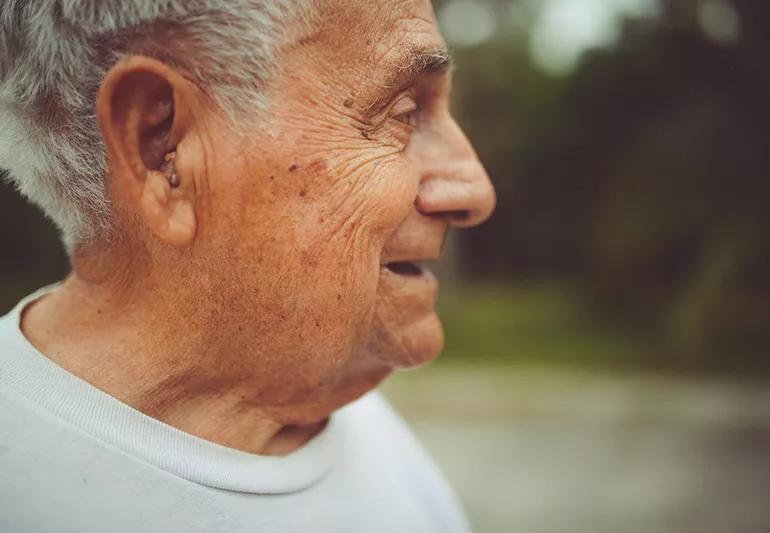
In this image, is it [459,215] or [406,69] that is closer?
[406,69]

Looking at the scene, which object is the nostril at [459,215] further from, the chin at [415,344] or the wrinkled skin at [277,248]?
the chin at [415,344]

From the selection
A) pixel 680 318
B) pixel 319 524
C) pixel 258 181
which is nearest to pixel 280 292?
pixel 258 181

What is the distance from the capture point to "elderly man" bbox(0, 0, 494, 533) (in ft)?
3.37

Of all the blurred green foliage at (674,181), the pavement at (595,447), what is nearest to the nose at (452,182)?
the pavement at (595,447)

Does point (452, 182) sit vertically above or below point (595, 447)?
above

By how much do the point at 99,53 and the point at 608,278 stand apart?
10698mm

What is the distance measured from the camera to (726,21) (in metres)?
8.28

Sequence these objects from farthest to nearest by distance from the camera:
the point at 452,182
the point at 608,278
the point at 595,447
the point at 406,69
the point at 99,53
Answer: the point at 608,278 → the point at 595,447 → the point at 452,182 → the point at 406,69 → the point at 99,53

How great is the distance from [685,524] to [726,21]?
6348 mm

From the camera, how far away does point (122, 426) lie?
3.59 feet

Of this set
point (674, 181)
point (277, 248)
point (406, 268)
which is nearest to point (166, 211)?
point (277, 248)

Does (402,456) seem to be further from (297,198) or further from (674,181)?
(674,181)

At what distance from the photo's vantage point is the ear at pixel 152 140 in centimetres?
101

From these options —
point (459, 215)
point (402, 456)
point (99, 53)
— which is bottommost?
point (402, 456)
